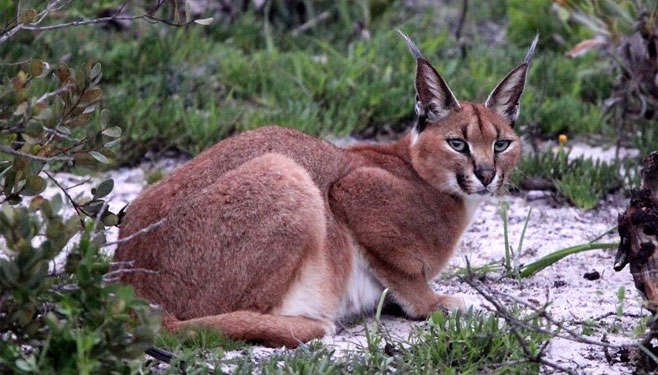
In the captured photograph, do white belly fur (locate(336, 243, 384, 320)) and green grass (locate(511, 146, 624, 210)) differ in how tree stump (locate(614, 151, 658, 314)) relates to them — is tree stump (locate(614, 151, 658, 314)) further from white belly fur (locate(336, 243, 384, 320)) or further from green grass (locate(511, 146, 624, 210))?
green grass (locate(511, 146, 624, 210))

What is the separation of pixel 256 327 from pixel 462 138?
153cm

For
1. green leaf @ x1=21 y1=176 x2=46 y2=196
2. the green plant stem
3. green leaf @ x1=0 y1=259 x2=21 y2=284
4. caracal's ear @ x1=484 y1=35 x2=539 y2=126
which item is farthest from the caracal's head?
green leaf @ x1=0 y1=259 x2=21 y2=284

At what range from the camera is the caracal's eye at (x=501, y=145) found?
535 cm

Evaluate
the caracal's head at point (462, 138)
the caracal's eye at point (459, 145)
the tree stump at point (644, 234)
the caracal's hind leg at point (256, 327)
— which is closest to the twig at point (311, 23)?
the caracal's head at point (462, 138)

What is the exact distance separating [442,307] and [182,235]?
4.44ft

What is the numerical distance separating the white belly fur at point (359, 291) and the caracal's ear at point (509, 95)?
110cm

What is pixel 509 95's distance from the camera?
554 centimetres

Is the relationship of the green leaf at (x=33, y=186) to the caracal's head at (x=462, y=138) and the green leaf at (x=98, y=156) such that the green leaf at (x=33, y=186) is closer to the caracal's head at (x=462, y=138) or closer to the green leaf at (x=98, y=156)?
the green leaf at (x=98, y=156)

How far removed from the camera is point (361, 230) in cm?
504

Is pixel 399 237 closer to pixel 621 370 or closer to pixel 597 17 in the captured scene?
pixel 621 370

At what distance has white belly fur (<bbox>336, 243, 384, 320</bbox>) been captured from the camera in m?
5.06

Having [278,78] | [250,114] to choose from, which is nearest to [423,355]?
[250,114]

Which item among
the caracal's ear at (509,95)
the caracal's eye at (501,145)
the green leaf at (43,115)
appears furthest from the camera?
the caracal's ear at (509,95)

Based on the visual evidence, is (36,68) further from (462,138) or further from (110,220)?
(462,138)
